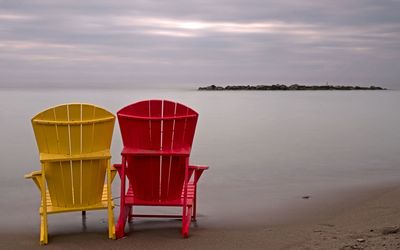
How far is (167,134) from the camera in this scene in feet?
18.3

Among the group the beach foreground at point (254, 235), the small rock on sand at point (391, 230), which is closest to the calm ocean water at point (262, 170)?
the beach foreground at point (254, 235)

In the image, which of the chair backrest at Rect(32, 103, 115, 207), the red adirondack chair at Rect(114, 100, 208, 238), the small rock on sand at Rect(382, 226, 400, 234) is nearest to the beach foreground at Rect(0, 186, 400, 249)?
the small rock on sand at Rect(382, 226, 400, 234)

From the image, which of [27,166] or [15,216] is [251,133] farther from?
[15,216]

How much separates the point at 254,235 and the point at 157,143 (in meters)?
1.37

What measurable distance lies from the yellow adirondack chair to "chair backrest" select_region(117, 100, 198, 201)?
0.24 m

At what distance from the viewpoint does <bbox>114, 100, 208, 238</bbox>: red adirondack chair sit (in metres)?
5.54

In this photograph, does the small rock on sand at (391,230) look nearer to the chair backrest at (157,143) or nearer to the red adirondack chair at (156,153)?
the red adirondack chair at (156,153)

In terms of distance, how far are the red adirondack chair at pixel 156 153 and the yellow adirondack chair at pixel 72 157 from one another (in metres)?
0.20

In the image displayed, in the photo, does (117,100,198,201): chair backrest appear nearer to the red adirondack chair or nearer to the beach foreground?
the red adirondack chair

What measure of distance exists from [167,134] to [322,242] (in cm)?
185

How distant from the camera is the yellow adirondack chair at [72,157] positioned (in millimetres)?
5391

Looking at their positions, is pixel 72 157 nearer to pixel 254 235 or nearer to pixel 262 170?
pixel 254 235

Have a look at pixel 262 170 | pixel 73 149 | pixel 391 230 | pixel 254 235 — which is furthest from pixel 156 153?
pixel 262 170

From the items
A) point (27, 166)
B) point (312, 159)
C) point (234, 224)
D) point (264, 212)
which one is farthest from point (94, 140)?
point (312, 159)
